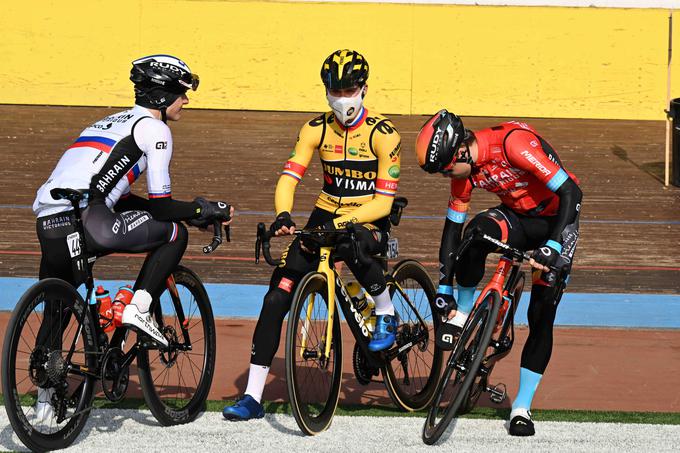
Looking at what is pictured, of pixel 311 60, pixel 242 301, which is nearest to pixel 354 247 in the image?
pixel 242 301

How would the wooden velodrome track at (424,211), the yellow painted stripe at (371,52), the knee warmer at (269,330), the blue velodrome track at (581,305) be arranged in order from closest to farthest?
the knee warmer at (269,330), the wooden velodrome track at (424,211), the blue velodrome track at (581,305), the yellow painted stripe at (371,52)

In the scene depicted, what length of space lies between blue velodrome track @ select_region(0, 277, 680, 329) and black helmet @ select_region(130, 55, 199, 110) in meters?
2.92

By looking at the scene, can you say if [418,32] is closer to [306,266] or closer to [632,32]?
[632,32]

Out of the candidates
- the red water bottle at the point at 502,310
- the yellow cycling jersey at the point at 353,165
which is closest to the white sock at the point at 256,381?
the yellow cycling jersey at the point at 353,165

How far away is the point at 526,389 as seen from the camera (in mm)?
6508

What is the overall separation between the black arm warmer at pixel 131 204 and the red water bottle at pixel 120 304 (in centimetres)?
48

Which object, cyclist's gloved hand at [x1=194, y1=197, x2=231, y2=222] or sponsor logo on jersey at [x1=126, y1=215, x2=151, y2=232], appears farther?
cyclist's gloved hand at [x1=194, y1=197, x2=231, y2=222]

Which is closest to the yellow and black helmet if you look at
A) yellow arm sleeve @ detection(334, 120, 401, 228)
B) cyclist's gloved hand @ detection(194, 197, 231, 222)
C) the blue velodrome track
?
yellow arm sleeve @ detection(334, 120, 401, 228)

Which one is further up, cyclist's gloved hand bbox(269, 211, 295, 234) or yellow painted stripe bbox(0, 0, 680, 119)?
yellow painted stripe bbox(0, 0, 680, 119)

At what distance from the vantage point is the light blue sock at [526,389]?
6480 mm

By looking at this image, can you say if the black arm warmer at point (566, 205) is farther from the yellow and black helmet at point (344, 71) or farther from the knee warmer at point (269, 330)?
the knee warmer at point (269, 330)

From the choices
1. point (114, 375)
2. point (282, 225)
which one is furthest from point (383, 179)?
point (114, 375)

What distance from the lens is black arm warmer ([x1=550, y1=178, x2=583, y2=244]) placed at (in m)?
6.21

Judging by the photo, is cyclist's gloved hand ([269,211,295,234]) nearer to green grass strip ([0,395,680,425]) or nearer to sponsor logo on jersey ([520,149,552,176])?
green grass strip ([0,395,680,425])
